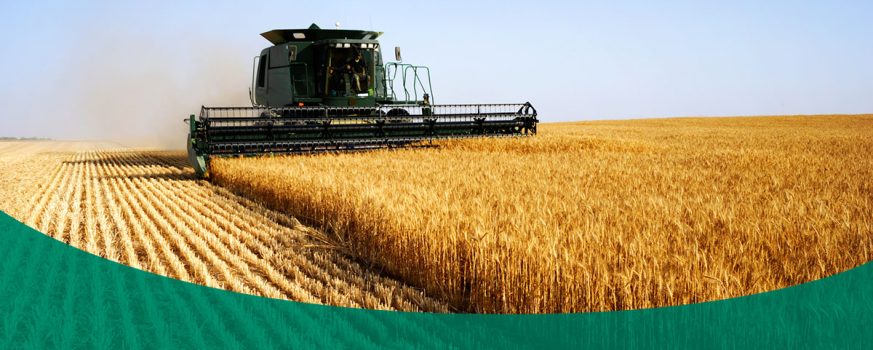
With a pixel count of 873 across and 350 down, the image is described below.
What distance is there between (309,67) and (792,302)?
1165 centimetres

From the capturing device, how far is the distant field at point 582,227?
Answer: 359 centimetres

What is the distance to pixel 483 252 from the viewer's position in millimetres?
3922

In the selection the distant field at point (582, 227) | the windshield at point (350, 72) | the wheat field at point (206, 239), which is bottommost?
the wheat field at point (206, 239)

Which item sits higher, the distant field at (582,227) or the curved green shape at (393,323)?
the distant field at (582,227)

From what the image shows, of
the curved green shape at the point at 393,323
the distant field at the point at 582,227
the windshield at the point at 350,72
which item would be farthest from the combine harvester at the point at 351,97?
the curved green shape at the point at 393,323

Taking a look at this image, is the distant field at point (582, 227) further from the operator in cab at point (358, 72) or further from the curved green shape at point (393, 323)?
the operator in cab at point (358, 72)

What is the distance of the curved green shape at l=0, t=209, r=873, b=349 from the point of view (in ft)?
10.1

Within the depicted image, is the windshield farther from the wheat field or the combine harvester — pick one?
the wheat field

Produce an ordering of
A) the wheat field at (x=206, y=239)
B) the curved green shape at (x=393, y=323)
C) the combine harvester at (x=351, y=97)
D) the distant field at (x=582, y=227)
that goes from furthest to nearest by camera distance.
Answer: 1. the combine harvester at (x=351, y=97)
2. the wheat field at (x=206, y=239)
3. the distant field at (x=582, y=227)
4. the curved green shape at (x=393, y=323)

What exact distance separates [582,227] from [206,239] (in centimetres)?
326

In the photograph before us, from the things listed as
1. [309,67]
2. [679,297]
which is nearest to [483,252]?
[679,297]

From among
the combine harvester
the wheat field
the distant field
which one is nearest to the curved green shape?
the distant field

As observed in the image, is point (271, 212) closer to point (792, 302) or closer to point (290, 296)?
point (290, 296)

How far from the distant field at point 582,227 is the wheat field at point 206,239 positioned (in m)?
0.27
